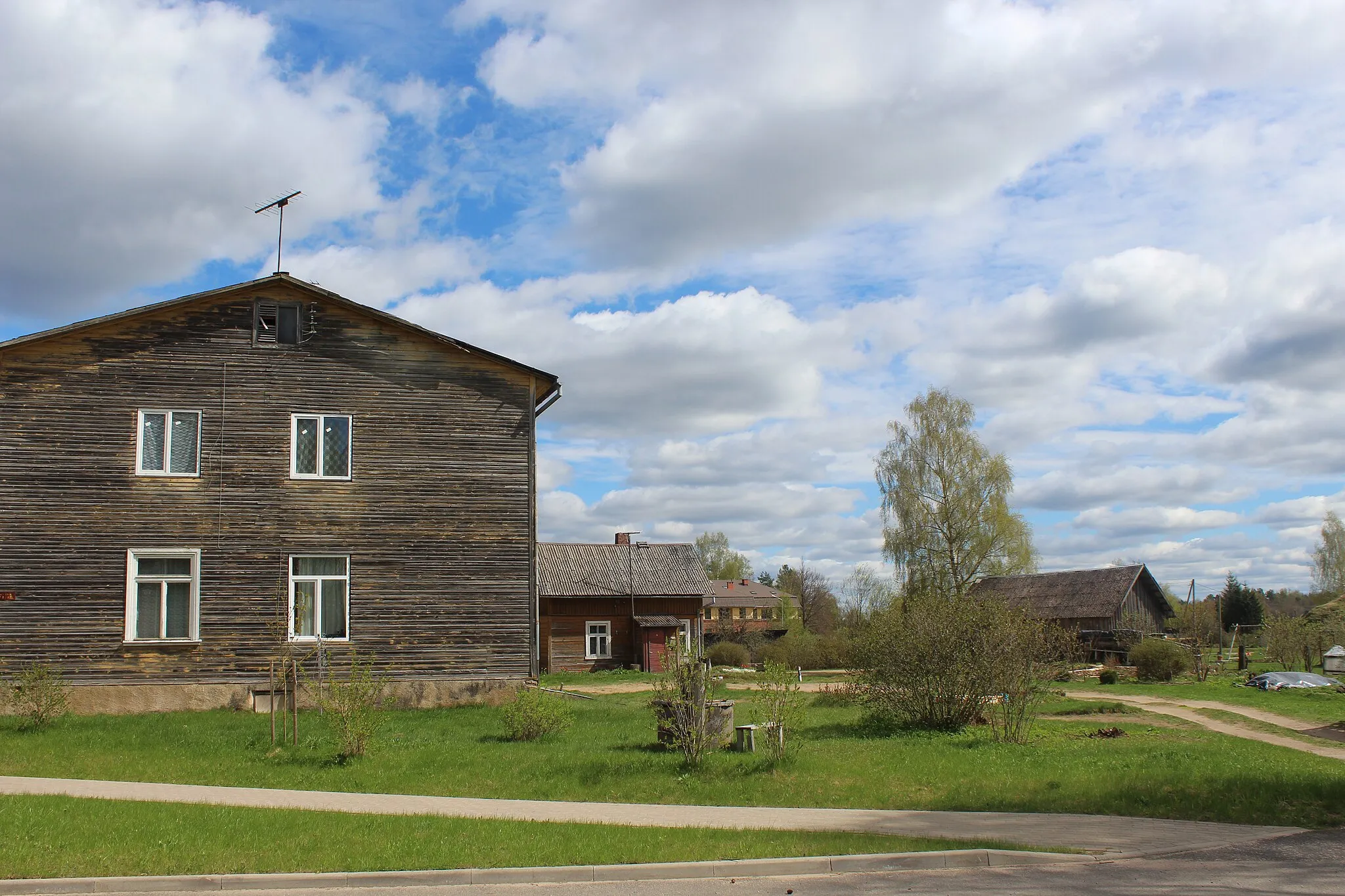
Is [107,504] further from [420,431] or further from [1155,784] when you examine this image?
[1155,784]

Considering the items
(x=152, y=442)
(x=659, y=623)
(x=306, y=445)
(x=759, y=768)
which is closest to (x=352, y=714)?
(x=759, y=768)

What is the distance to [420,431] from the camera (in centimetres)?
2191

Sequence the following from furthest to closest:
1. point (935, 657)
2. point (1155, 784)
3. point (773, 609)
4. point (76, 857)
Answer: point (773, 609) < point (935, 657) < point (1155, 784) < point (76, 857)

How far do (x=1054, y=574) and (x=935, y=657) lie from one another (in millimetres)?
45282

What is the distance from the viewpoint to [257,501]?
20.9 meters

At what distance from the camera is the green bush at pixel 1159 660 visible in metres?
37.6

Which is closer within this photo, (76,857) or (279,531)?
(76,857)

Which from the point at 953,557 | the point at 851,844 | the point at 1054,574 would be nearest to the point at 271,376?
the point at 851,844

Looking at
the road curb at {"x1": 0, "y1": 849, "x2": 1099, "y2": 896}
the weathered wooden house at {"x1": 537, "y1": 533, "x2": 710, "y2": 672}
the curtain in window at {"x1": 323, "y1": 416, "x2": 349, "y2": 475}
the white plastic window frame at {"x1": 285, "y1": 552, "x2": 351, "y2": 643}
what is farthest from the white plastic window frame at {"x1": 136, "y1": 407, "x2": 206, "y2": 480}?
the weathered wooden house at {"x1": 537, "y1": 533, "x2": 710, "y2": 672}

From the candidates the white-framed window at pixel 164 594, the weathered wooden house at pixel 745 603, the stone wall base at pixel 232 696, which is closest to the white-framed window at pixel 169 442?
the white-framed window at pixel 164 594

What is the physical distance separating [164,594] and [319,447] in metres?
4.06

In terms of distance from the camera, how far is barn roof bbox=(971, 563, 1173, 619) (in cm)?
5372

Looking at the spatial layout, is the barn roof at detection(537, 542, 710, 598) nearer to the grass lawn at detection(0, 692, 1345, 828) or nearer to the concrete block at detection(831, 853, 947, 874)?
the grass lawn at detection(0, 692, 1345, 828)

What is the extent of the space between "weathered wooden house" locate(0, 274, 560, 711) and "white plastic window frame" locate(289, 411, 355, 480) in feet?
0.14
